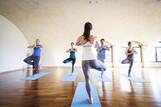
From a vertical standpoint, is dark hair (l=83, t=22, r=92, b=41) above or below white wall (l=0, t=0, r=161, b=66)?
below

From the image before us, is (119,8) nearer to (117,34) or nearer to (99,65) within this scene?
(117,34)

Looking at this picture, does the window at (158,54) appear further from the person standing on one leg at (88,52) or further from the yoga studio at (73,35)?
the person standing on one leg at (88,52)

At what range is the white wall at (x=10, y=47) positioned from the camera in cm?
629

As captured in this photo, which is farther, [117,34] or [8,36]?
[117,34]

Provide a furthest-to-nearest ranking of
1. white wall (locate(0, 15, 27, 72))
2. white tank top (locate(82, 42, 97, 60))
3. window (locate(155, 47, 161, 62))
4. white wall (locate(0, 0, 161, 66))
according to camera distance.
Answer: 1. window (locate(155, 47, 161, 62))
2. white wall (locate(0, 0, 161, 66))
3. white wall (locate(0, 15, 27, 72))
4. white tank top (locate(82, 42, 97, 60))

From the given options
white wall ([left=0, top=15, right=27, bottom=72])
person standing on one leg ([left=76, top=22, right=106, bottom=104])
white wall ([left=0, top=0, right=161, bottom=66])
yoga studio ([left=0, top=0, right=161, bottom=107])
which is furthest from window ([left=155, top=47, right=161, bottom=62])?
person standing on one leg ([left=76, top=22, right=106, bottom=104])

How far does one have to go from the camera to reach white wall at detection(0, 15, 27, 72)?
629 cm

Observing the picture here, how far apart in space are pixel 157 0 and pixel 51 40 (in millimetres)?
7185

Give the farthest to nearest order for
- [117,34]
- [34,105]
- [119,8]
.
→ [117,34] < [119,8] < [34,105]

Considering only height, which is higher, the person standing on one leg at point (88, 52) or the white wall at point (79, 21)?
the white wall at point (79, 21)

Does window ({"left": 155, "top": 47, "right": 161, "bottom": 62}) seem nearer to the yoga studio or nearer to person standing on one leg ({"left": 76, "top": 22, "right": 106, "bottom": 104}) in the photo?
the yoga studio

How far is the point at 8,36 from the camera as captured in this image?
6816 mm

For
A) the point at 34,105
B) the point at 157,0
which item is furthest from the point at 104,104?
the point at 157,0

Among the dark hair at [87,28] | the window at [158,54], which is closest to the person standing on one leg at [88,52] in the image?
the dark hair at [87,28]
